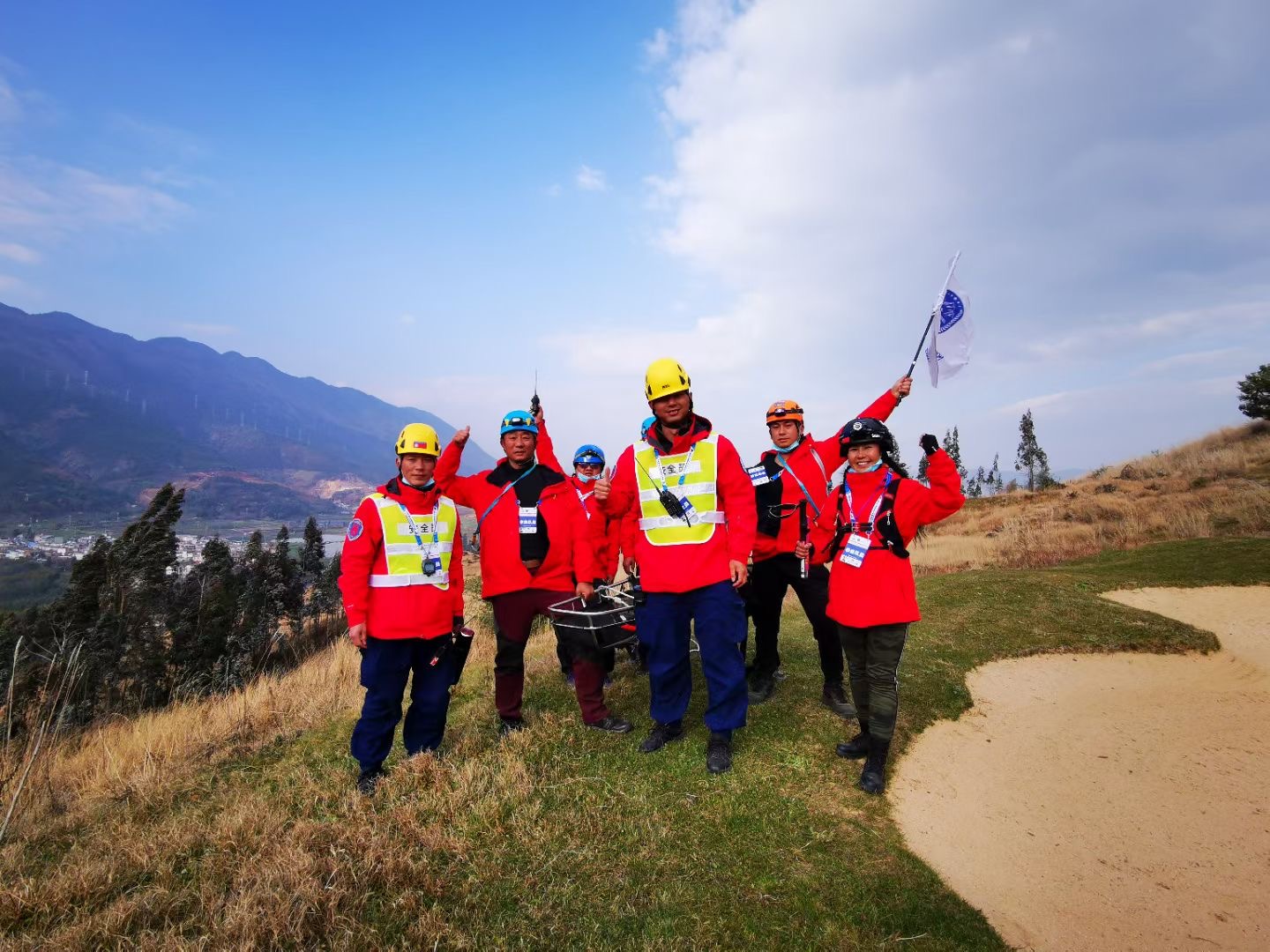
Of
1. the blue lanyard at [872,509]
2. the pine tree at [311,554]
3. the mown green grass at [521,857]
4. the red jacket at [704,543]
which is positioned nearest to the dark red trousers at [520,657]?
the mown green grass at [521,857]

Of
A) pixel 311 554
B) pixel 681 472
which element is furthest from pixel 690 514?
pixel 311 554

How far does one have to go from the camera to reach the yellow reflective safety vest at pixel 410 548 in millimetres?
4469

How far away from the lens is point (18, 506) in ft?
520

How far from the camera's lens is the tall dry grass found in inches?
592

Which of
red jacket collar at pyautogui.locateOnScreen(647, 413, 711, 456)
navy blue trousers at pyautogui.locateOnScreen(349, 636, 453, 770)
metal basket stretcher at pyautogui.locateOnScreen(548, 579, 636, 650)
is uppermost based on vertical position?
red jacket collar at pyautogui.locateOnScreen(647, 413, 711, 456)

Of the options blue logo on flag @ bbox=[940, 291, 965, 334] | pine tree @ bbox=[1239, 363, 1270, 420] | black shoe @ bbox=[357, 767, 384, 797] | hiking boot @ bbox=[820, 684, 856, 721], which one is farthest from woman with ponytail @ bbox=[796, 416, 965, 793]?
pine tree @ bbox=[1239, 363, 1270, 420]

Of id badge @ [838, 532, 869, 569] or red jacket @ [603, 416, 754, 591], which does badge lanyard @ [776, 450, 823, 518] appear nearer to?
id badge @ [838, 532, 869, 569]

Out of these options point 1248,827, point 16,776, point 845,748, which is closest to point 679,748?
point 845,748

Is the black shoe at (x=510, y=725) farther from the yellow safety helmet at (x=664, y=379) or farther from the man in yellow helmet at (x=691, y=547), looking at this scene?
the yellow safety helmet at (x=664, y=379)

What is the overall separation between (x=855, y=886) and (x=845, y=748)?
5.26ft

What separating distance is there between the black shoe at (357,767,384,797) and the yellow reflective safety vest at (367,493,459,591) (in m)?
1.47

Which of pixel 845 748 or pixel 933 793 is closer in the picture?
pixel 933 793

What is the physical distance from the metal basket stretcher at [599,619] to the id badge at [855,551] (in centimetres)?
196

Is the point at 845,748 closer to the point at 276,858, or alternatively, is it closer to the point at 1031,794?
the point at 1031,794
